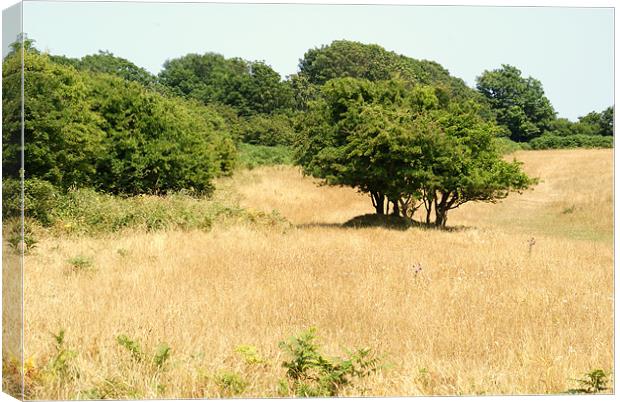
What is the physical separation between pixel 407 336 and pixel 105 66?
90.0 ft

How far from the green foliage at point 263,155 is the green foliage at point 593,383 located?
15952mm

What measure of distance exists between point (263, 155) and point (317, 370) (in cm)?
1891

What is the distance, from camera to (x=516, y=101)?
10.3m

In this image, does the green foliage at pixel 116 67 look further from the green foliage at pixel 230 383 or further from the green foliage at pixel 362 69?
the green foliage at pixel 230 383

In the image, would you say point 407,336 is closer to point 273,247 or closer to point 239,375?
point 239,375

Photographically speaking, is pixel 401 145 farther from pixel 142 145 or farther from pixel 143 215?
pixel 142 145

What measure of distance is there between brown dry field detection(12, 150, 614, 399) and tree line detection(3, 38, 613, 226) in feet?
8.22

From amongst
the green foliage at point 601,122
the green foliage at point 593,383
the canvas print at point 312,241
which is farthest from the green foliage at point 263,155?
the green foliage at point 593,383

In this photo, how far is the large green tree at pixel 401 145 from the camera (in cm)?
1841

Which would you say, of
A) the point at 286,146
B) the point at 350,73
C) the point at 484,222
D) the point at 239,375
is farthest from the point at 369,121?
Answer: the point at 239,375

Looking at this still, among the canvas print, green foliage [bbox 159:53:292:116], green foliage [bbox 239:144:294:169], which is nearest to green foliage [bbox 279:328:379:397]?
the canvas print

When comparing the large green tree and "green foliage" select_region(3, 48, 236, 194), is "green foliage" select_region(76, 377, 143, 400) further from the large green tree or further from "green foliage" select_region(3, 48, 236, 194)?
the large green tree

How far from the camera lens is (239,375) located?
16.7ft

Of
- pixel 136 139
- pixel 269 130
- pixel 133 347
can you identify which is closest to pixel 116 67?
pixel 136 139
